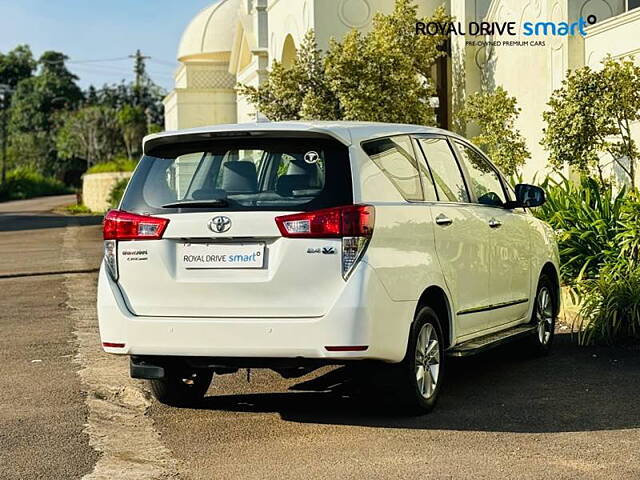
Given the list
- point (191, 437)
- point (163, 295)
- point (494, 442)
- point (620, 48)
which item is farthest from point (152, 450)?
point (620, 48)

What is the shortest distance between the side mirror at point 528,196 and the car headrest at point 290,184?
99.2 inches

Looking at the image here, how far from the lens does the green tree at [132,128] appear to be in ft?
277

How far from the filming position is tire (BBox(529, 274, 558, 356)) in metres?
9.62

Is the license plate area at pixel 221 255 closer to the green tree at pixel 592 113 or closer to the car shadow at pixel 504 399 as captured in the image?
the car shadow at pixel 504 399

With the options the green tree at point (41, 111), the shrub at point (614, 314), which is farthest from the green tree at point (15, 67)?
the shrub at point (614, 314)

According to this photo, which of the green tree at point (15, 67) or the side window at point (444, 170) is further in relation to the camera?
the green tree at point (15, 67)

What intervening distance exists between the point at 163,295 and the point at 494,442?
2120mm

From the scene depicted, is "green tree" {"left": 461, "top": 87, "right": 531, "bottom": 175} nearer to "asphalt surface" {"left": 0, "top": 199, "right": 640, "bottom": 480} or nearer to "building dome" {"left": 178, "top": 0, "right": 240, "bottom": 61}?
"asphalt surface" {"left": 0, "top": 199, "right": 640, "bottom": 480}

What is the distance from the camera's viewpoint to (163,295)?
23.5ft

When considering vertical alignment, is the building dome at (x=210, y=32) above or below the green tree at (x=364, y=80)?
above

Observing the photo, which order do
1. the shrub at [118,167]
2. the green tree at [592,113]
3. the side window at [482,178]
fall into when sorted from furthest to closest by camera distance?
1. the shrub at [118,167]
2. the green tree at [592,113]
3. the side window at [482,178]

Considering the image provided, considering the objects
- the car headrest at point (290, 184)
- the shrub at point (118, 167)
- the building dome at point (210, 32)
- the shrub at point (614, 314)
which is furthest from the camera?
the shrub at point (118, 167)

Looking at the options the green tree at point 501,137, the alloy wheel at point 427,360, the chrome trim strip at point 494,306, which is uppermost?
the green tree at point 501,137

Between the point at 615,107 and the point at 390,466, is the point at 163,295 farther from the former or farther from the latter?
the point at 615,107
